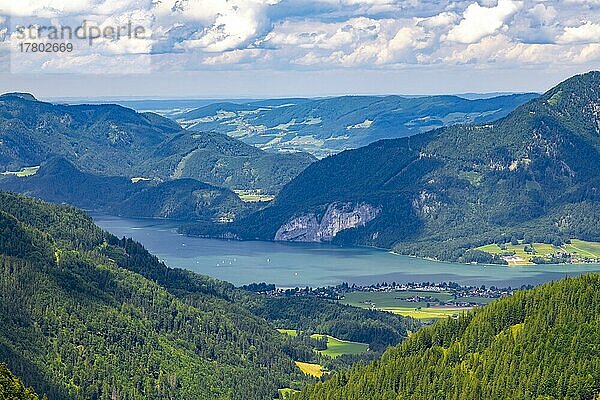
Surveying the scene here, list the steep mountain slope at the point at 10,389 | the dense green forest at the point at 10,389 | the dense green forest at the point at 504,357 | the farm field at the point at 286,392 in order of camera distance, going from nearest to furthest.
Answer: the dense green forest at the point at 10,389, the steep mountain slope at the point at 10,389, the dense green forest at the point at 504,357, the farm field at the point at 286,392

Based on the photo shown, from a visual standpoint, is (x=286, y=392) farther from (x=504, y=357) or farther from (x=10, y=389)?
(x=10, y=389)

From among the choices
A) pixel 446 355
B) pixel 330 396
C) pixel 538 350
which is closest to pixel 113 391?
pixel 330 396

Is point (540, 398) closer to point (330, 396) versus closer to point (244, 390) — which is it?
point (330, 396)

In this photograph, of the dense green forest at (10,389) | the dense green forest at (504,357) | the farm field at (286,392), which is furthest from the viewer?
the farm field at (286,392)

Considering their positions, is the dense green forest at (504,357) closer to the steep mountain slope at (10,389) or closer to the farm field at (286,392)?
the farm field at (286,392)

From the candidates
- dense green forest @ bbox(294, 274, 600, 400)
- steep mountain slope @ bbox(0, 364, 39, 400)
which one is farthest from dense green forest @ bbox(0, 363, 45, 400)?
dense green forest @ bbox(294, 274, 600, 400)

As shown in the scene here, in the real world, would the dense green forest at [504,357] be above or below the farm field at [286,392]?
above

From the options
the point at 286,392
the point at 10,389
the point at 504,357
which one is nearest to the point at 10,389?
the point at 10,389

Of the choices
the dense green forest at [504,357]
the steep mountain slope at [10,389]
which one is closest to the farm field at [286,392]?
the dense green forest at [504,357]
